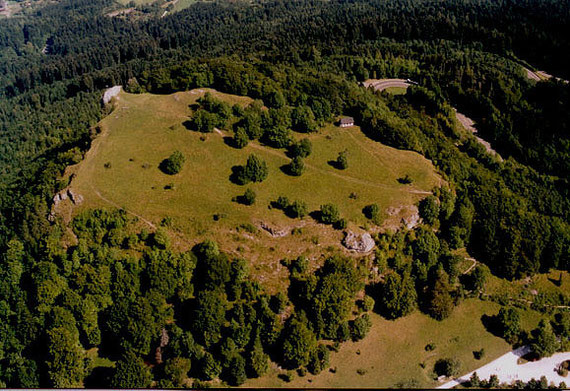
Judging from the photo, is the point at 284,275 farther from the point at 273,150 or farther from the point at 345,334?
the point at 273,150

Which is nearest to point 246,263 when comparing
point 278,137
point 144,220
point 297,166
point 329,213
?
point 329,213

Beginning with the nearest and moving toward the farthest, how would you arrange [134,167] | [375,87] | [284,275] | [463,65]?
[284,275], [134,167], [375,87], [463,65]

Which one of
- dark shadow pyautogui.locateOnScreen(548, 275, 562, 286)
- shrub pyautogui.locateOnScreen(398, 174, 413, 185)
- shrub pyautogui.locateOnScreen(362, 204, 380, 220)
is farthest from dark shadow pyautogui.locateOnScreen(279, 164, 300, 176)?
dark shadow pyautogui.locateOnScreen(548, 275, 562, 286)

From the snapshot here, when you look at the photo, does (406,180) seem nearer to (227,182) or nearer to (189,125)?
(227,182)

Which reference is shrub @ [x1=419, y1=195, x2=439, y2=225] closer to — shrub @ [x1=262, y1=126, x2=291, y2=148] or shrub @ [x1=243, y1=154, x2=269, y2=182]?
shrub @ [x1=262, y1=126, x2=291, y2=148]

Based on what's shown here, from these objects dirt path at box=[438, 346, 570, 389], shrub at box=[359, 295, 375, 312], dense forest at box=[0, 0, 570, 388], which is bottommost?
dirt path at box=[438, 346, 570, 389]

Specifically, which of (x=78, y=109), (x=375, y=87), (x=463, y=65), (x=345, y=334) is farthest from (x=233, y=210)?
(x=463, y=65)

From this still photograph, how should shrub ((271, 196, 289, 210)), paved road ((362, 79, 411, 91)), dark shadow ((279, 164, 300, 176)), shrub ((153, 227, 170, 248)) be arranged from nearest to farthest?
shrub ((153, 227, 170, 248)), shrub ((271, 196, 289, 210)), dark shadow ((279, 164, 300, 176)), paved road ((362, 79, 411, 91))

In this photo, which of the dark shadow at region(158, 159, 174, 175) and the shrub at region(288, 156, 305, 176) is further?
the shrub at region(288, 156, 305, 176)
